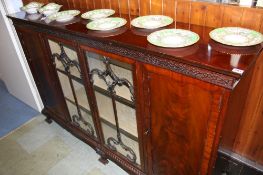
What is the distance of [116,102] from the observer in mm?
1271

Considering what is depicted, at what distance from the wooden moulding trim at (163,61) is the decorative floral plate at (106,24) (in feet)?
0.24

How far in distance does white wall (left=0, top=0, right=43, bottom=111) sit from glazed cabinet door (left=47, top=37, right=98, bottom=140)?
0.57m

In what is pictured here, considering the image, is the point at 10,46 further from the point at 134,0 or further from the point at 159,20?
the point at 159,20

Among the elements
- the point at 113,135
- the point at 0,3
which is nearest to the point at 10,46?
the point at 0,3

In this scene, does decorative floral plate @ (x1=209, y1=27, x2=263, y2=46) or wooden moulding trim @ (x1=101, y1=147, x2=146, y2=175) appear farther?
wooden moulding trim @ (x1=101, y1=147, x2=146, y2=175)

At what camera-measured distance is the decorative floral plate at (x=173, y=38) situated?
0.87 metres

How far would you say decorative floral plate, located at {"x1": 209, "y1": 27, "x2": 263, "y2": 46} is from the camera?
83cm

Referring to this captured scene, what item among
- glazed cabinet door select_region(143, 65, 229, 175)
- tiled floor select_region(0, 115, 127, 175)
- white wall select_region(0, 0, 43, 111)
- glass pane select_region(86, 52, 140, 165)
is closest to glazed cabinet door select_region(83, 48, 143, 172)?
glass pane select_region(86, 52, 140, 165)

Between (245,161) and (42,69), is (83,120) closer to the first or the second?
(42,69)

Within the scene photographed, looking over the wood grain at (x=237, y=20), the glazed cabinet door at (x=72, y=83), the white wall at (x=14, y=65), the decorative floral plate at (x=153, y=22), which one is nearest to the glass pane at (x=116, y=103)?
the glazed cabinet door at (x=72, y=83)

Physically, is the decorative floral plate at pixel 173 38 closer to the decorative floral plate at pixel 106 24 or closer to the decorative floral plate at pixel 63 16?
the decorative floral plate at pixel 106 24

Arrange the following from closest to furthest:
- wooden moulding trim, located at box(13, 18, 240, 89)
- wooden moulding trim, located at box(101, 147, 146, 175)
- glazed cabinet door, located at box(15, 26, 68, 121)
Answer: wooden moulding trim, located at box(13, 18, 240, 89), wooden moulding trim, located at box(101, 147, 146, 175), glazed cabinet door, located at box(15, 26, 68, 121)

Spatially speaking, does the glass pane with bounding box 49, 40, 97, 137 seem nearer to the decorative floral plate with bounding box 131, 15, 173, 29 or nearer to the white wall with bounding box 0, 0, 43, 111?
the decorative floral plate with bounding box 131, 15, 173, 29

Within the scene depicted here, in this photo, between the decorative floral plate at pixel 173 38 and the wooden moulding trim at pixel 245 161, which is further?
the wooden moulding trim at pixel 245 161
